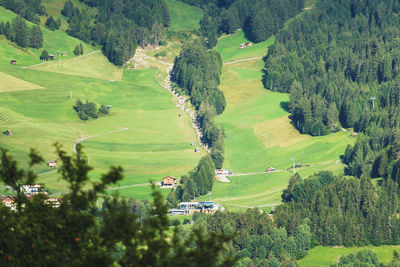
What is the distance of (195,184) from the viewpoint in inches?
7397

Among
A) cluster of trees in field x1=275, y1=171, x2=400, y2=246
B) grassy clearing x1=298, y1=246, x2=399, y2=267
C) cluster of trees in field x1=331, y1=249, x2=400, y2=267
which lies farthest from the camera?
cluster of trees in field x1=275, y1=171, x2=400, y2=246

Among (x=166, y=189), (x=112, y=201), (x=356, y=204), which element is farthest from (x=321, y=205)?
(x=112, y=201)

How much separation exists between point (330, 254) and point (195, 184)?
161ft

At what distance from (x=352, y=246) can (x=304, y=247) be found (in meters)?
10.2

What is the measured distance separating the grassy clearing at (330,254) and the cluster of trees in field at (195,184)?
4363cm

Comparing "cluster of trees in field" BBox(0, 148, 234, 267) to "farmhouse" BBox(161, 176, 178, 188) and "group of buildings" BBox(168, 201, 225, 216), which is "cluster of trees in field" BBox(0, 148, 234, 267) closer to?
"group of buildings" BBox(168, 201, 225, 216)

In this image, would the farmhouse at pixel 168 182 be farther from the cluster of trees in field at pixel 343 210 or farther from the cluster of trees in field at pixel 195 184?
the cluster of trees in field at pixel 343 210

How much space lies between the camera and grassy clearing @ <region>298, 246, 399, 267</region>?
144 metres

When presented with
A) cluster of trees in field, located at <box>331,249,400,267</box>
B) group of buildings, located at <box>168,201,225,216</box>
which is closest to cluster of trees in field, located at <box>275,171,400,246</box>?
cluster of trees in field, located at <box>331,249,400,267</box>

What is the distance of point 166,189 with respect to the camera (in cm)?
19138

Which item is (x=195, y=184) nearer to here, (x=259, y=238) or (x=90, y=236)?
(x=259, y=238)

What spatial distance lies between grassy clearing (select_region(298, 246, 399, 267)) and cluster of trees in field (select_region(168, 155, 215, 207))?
43629mm

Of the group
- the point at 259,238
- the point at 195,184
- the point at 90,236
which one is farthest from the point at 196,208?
the point at 90,236

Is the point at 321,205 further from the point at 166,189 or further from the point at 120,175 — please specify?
the point at 120,175
